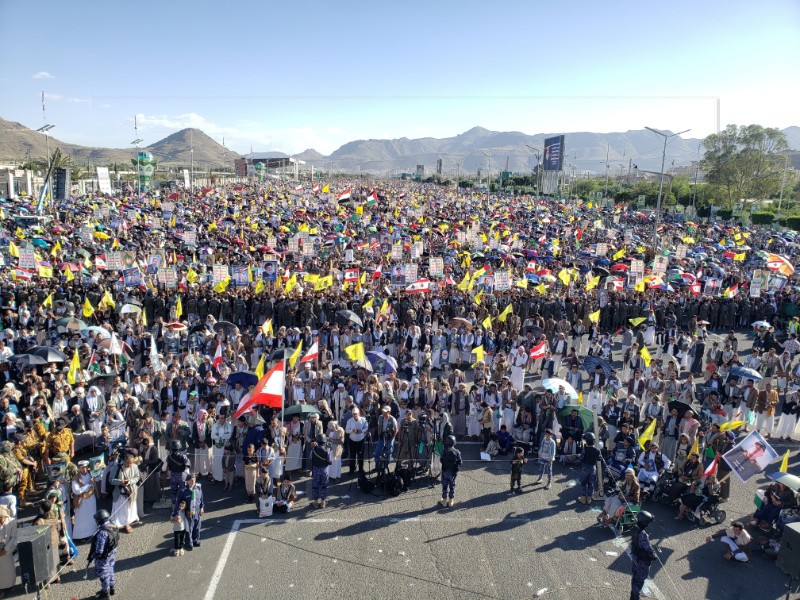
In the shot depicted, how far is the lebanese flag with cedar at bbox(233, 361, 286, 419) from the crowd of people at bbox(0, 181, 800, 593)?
0.33 m

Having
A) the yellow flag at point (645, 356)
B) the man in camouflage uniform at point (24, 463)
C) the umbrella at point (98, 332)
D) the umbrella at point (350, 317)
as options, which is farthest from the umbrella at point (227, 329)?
the yellow flag at point (645, 356)

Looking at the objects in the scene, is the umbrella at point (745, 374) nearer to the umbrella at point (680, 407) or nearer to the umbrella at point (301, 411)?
the umbrella at point (680, 407)

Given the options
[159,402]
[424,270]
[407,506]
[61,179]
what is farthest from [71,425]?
[61,179]

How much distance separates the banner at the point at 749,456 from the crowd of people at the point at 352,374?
49 centimetres

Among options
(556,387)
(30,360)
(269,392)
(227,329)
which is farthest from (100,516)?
(227,329)

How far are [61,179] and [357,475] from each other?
158 feet

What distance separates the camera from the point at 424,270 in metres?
Result: 27.2

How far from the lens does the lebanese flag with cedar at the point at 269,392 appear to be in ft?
34.7

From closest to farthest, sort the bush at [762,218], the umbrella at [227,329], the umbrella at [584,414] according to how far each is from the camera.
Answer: the umbrella at [584,414] → the umbrella at [227,329] → the bush at [762,218]

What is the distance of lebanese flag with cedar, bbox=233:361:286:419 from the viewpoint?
34.7ft

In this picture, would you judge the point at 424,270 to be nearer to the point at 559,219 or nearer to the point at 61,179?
the point at 559,219

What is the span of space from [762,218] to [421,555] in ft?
218

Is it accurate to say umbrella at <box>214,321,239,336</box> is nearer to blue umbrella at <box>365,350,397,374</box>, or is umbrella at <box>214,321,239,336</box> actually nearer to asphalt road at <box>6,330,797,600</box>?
blue umbrella at <box>365,350,397,374</box>

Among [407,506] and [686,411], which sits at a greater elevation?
[686,411]
